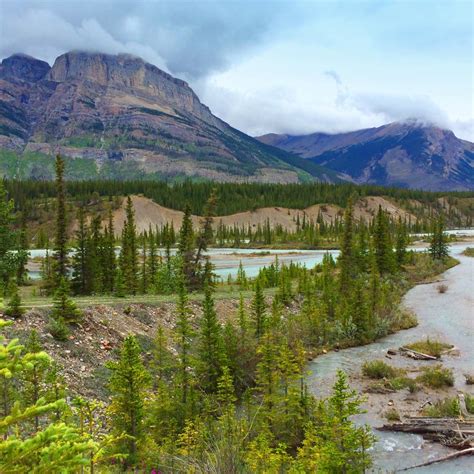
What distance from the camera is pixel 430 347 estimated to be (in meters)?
32.7

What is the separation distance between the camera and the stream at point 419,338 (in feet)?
58.5

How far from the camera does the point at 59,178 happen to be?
134 feet

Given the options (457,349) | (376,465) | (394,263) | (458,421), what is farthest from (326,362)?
(394,263)

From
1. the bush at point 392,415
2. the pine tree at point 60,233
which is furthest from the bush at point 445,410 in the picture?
the pine tree at point 60,233

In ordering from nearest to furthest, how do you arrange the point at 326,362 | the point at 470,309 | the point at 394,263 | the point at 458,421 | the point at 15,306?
the point at 458,421 < the point at 15,306 < the point at 326,362 < the point at 470,309 < the point at 394,263

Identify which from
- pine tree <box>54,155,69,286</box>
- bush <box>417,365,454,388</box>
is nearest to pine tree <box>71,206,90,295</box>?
pine tree <box>54,155,69,286</box>

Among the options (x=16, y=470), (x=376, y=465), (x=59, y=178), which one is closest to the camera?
(x=16, y=470)

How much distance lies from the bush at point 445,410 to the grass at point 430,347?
9.34m

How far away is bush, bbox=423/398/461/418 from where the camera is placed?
2148 cm

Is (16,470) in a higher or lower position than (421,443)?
higher

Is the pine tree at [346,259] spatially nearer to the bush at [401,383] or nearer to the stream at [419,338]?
the stream at [419,338]

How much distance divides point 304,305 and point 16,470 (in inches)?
1462

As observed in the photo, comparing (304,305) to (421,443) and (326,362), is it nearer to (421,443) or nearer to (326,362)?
(326,362)

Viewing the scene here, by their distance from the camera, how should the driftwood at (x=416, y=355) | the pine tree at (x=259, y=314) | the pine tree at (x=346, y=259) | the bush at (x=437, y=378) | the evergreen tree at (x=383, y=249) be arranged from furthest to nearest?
A: the evergreen tree at (x=383, y=249) < the pine tree at (x=346, y=259) < the driftwood at (x=416, y=355) < the pine tree at (x=259, y=314) < the bush at (x=437, y=378)
